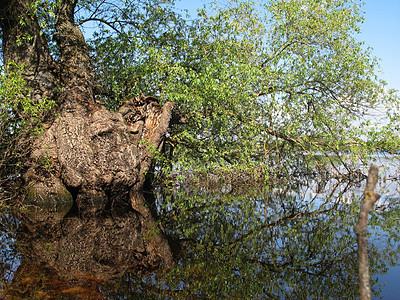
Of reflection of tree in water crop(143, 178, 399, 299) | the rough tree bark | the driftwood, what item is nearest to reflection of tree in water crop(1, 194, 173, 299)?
reflection of tree in water crop(143, 178, 399, 299)

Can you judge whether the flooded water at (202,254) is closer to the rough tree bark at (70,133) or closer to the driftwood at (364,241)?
the rough tree bark at (70,133)

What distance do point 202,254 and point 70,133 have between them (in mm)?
6826

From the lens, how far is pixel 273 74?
1467 centimetres

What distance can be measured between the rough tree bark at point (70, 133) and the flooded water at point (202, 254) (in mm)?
1225

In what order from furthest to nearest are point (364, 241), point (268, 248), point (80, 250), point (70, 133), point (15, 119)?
point (70, 133), point (15, 119), point (268, 248), point (80, 250), point (364, 241)

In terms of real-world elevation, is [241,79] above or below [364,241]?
above

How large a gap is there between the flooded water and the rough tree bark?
48.2 inches

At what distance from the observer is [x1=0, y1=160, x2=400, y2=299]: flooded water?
16.6ft

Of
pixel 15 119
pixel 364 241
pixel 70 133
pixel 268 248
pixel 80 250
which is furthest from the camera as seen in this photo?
pixel 70 133

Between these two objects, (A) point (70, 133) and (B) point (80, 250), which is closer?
(B) point (80, 250)

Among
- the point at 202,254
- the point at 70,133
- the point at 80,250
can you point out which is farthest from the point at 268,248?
the point at 70,133

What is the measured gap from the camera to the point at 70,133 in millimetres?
11672

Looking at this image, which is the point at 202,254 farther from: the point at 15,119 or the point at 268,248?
the point at 15,119

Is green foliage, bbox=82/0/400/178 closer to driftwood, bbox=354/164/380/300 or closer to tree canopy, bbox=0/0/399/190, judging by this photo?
tree canopy, bbox=0/0/399/190
